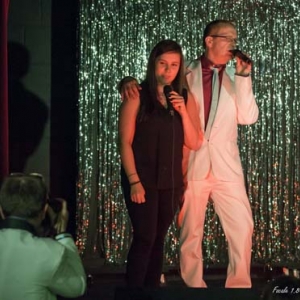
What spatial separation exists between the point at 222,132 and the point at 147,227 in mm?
836

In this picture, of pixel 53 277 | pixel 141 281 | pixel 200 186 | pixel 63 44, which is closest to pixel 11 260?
pixel 53 277

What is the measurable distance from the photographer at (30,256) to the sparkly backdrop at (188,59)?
2909 millimetres

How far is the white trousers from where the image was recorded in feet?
17.8

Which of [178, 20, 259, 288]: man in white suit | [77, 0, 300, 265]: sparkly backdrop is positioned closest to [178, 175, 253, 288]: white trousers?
[178, 20, 259, 288]: man in white suit

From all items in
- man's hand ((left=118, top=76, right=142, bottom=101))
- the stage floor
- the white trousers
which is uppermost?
man's hand ((left=118, top=76, right=142, bottom=101))

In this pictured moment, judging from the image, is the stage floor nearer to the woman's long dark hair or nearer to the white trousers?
the white trousers

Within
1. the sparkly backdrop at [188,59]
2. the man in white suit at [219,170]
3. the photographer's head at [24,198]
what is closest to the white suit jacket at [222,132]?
the man in white suit at [219,170]

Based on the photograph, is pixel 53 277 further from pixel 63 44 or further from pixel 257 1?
pixel 257 1

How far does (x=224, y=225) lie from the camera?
5.45 m

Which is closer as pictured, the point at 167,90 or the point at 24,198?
the point at 24,198

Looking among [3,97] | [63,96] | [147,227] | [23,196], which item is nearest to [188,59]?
[63,96]

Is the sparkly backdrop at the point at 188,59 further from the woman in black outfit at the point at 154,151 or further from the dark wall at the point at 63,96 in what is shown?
the woman in black outfit at the point at 154,151

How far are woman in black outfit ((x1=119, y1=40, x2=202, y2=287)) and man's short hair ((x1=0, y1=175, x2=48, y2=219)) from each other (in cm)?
175

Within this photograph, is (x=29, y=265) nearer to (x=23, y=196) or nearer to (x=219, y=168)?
(x=23, y=196)
